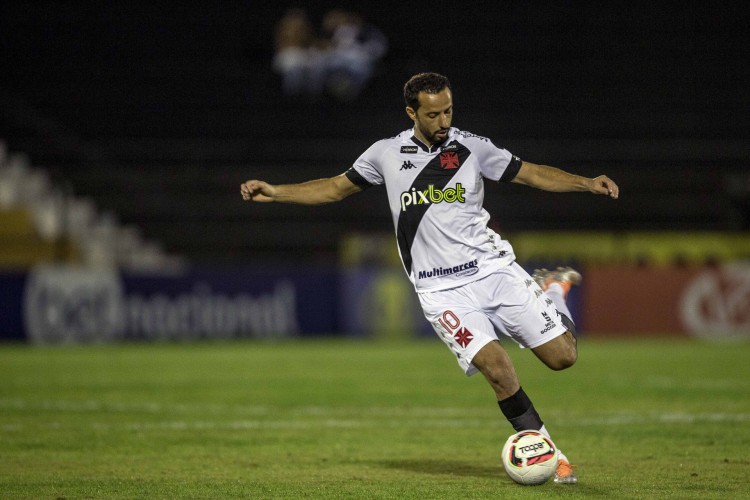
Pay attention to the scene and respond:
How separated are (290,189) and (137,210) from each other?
62.6 ft

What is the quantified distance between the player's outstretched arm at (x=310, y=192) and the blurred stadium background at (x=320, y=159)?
14.1m

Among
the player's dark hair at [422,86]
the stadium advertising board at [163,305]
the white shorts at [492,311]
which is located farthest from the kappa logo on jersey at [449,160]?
the stadium advertising board at [163,305]

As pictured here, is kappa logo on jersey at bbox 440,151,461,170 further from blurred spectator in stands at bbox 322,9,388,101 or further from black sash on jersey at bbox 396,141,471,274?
blurred spectator in stands at bbox 322,9,388,101

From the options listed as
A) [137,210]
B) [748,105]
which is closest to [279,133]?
[137,210]

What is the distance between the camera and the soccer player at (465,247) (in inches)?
272

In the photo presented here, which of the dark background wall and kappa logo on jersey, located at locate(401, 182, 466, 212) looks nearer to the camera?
kappa logo on jersey, located at locate(401, 182, 466, 212)

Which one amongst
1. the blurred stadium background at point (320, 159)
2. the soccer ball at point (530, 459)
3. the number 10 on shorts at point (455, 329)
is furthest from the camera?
the blurred stadium background at point (320, 159)

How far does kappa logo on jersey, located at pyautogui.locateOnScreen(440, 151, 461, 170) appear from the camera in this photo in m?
7.02

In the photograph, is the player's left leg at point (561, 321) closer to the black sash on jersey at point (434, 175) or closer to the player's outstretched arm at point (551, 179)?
the player's outstretched arm at point (551, 179)

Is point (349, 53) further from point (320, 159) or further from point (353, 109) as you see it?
point (320, 159)

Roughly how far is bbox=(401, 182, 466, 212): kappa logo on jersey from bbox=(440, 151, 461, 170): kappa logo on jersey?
4.5 inches

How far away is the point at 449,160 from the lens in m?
7.04

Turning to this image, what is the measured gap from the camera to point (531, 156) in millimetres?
25281

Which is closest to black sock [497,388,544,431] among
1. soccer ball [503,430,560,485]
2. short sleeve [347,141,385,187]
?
soccer ball [503,430,560,485]
